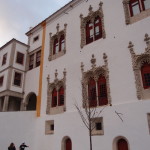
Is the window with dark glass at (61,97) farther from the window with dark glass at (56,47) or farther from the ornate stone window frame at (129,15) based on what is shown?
the ornate stone window frame at (129,15)

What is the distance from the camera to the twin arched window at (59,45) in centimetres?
1688

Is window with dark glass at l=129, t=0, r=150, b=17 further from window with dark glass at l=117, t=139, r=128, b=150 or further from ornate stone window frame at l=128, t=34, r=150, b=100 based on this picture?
window with dark glass at l=117, t=139, r=128, b=150

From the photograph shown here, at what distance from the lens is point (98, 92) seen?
12.5 metres

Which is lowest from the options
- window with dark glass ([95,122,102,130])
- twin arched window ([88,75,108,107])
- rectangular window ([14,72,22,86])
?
window with dark glass ([95,122,102,130])

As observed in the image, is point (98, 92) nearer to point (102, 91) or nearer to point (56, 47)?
point (102, 91)

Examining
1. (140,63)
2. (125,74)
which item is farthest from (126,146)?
(140,63)

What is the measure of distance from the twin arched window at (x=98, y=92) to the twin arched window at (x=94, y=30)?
3571 mm

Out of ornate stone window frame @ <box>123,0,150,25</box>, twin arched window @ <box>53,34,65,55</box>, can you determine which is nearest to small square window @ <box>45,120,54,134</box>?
twin arched window @ <box>53,34,65,55</box>

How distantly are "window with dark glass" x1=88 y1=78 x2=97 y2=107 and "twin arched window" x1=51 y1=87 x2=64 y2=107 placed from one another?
10.0ft

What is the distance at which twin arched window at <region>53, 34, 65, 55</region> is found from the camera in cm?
1688

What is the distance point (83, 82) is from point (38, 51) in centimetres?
866

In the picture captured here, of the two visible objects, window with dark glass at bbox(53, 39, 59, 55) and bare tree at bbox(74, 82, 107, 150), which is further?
window with dark glass at bbox(53, 39, 59, 55)

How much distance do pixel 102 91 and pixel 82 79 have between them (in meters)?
1.99

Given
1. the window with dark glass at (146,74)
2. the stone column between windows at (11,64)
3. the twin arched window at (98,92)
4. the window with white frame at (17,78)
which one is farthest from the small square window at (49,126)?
the window with dark glass at (146,74)
